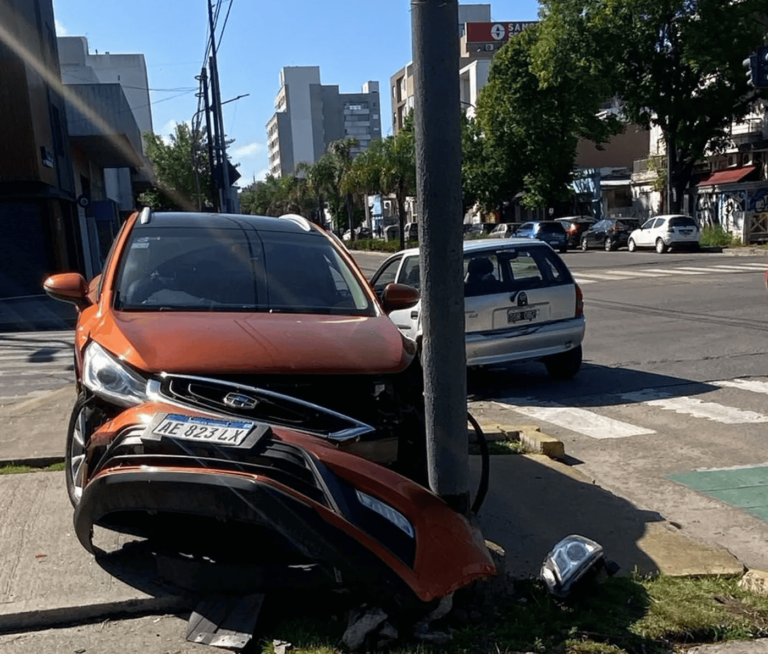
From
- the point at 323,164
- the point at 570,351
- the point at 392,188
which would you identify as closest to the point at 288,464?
the point at 570,351

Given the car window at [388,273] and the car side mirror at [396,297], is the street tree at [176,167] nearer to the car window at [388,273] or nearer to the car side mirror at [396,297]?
the car window at [388,273]

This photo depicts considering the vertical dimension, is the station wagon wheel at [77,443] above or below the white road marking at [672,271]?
above

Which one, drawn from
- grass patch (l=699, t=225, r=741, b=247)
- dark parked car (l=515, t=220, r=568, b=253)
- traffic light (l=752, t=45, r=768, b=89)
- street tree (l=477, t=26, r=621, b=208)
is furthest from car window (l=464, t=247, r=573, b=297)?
street tree (l=477, t=26, r=621, b=208)

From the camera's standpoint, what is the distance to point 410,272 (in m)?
10.1

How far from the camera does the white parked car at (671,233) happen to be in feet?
111

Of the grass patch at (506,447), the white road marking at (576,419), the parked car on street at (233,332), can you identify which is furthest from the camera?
the white road marking at (576,419)

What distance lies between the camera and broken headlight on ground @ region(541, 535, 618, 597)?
12.0 feet

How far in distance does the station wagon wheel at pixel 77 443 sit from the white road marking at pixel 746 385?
22.8 feet

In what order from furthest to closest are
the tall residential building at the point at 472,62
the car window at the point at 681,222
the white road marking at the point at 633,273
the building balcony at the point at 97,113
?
the tall residential building at the point at 472,62, the car window at the point at 681,222, the building balcony at the point at 97,113, the white road marking at the point at 633,273

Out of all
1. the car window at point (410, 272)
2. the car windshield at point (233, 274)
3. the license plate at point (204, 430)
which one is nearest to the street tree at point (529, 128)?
the car window at point (410, 272)

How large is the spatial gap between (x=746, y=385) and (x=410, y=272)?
3.98 metres

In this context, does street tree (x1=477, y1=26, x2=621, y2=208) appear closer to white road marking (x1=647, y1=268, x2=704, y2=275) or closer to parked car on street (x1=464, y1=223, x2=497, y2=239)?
parked car on street (x1=464, y1=223, x2=497, y2=239)

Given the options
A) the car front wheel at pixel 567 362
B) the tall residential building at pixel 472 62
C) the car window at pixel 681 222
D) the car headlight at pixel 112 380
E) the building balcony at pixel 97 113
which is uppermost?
the tall residential building at pixel 472 62

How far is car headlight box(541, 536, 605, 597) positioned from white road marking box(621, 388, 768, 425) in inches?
169
